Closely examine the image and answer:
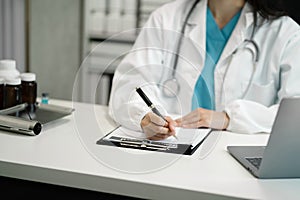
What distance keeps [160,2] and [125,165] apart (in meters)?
2.04

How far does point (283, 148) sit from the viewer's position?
0.92m

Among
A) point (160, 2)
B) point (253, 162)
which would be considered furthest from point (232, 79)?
point (160, 2)

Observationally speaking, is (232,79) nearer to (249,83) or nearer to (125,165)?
(249,83)

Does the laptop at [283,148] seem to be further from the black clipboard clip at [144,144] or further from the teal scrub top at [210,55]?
the teal scrub top at [210,55]

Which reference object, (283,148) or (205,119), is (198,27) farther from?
(283,148)

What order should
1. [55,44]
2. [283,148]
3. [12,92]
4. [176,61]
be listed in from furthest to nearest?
[55,44] < [176,61] < [12,92] < [283,148]

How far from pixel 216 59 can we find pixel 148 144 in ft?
1.88

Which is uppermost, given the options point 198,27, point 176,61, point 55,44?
point 198,27

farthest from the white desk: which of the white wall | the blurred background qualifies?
the white wall

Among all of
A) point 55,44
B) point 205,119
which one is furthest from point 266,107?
point 55,44

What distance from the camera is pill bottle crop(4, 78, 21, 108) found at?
4.08 ft

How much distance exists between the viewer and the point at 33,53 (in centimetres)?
277

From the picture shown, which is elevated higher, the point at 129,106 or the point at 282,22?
the point at 282,22

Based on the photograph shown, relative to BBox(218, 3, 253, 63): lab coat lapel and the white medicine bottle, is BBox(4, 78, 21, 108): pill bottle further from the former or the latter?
BBox(218, 3, 253, 63): lab coat lapel
